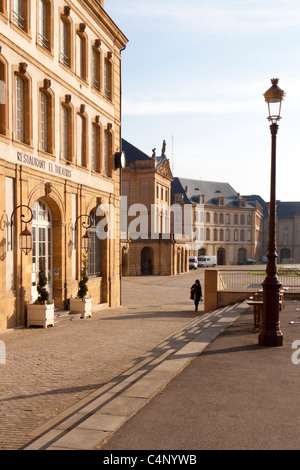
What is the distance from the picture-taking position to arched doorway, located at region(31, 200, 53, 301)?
16281 millimetres

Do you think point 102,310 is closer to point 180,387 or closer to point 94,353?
point 94,353

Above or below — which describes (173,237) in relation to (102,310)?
above

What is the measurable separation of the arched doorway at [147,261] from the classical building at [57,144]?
3584cm

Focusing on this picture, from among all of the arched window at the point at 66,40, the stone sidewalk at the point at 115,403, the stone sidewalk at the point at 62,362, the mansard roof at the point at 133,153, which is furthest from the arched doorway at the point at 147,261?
the stone sidewalk at the point at 115,403

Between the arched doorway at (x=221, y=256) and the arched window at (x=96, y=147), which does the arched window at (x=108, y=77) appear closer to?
the arched window at (x=96, y=147)

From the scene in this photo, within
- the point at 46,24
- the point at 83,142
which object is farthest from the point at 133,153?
the point at 46,24

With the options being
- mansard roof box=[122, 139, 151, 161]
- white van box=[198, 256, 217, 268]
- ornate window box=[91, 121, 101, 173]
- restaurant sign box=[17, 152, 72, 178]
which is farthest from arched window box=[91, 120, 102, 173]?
white van box=[198, 256, 217, 268]

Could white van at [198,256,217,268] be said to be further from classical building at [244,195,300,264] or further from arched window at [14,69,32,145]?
arched window at [14,69,32,145]

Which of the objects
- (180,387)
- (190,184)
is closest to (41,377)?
(180,387)

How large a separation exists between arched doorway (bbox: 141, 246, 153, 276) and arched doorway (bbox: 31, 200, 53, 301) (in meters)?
42.0

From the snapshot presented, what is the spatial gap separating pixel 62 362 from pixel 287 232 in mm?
106125

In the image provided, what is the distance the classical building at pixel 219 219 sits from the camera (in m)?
87.6

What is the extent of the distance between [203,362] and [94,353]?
2.79 metres

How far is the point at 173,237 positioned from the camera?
5903 cm
